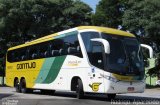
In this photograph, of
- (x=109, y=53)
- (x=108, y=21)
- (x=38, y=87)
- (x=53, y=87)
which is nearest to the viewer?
(x=109, y=53)

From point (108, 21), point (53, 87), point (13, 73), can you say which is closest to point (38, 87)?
point (53, 87)

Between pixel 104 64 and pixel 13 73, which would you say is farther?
pixel 13 73

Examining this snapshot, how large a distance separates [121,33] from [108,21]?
27540mm

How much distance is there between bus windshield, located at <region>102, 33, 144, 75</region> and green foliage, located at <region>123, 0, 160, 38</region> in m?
21.0

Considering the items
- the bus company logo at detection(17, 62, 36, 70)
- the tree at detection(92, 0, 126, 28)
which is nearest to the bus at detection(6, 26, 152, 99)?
the bus company logo at detection(17, 62, 36, 70)

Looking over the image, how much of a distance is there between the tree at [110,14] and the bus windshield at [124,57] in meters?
27.3

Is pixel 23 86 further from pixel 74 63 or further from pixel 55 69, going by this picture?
pixel 74 63

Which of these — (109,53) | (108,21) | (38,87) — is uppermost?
(108,21)

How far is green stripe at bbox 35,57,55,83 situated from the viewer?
23744 mm

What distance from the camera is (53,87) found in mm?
23500

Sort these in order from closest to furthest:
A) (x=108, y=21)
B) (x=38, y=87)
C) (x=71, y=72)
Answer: (x=71, y=72)
(x=38, y=87)
(x=108, y=21)

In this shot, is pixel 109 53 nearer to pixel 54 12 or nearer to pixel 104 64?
pixel 104 64

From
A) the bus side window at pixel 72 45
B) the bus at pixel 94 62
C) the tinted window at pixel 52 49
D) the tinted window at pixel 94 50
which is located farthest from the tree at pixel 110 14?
the tinted window at pixel 94 50

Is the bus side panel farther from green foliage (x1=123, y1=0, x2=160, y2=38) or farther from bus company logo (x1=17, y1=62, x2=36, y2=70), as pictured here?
green foliage (x1=123, y1=0, x2=160, y2=38)
